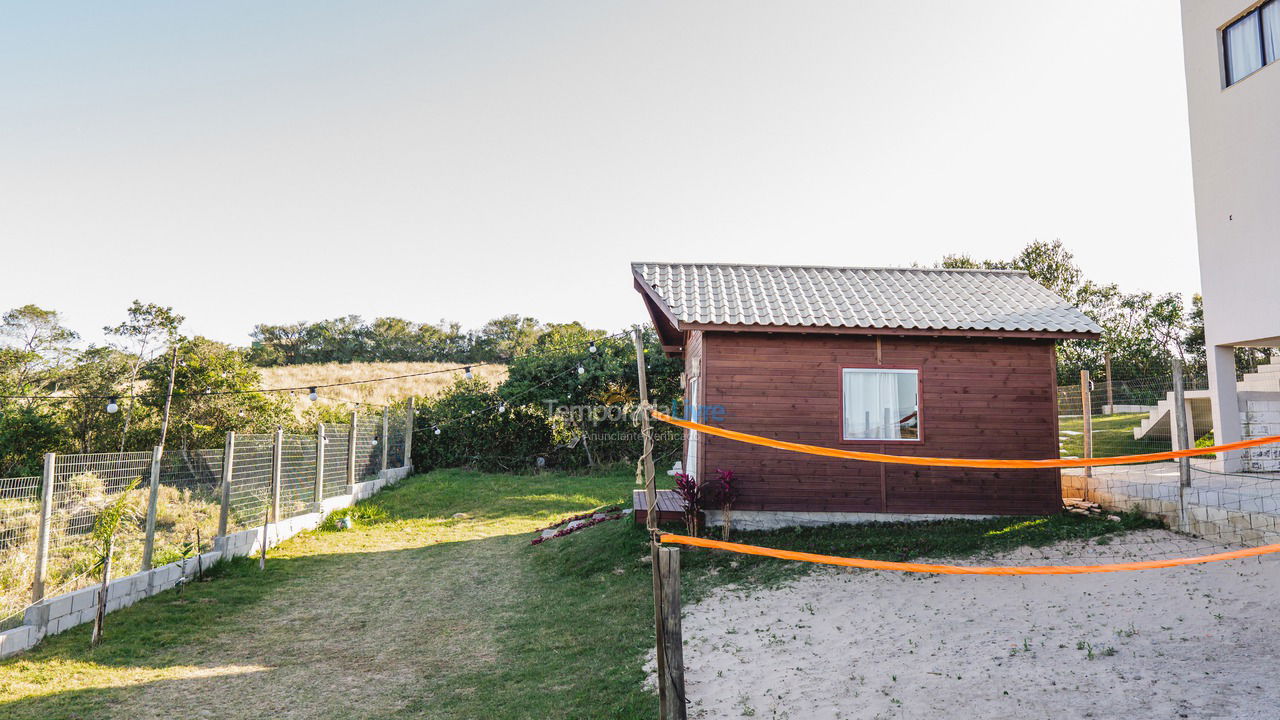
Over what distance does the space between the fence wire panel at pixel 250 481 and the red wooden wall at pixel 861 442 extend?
21.0ft

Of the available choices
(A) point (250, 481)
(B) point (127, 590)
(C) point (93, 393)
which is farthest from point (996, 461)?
(C) point (93, 393)

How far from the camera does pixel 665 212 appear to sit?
1639cm

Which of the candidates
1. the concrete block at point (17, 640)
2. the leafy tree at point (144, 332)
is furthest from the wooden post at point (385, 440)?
the concrete block at point (17, 640)

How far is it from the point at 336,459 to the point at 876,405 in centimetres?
990

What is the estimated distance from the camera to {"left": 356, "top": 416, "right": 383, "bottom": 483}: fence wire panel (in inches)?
532

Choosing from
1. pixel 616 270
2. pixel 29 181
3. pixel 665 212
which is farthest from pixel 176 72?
pixel 665 212

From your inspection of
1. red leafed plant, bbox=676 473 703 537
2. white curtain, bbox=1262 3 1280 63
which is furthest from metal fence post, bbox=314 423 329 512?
white curtain, bbox=1262 3 1280 63

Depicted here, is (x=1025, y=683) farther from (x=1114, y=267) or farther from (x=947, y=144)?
(x=1114, y=267)

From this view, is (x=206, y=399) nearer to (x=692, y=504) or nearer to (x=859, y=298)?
(x=692, y=504)

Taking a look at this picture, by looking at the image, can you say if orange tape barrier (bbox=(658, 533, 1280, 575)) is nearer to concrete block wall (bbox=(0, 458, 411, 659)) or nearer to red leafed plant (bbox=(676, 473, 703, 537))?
red leafed plant (bbox=(676, 473, 703, 537))

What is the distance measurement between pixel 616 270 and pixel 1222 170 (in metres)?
9.65

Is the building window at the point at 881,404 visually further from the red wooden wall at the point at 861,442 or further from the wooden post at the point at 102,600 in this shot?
the wooden post at the point at 102,600

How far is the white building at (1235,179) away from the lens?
8.74 metres

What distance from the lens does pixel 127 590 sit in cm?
652
